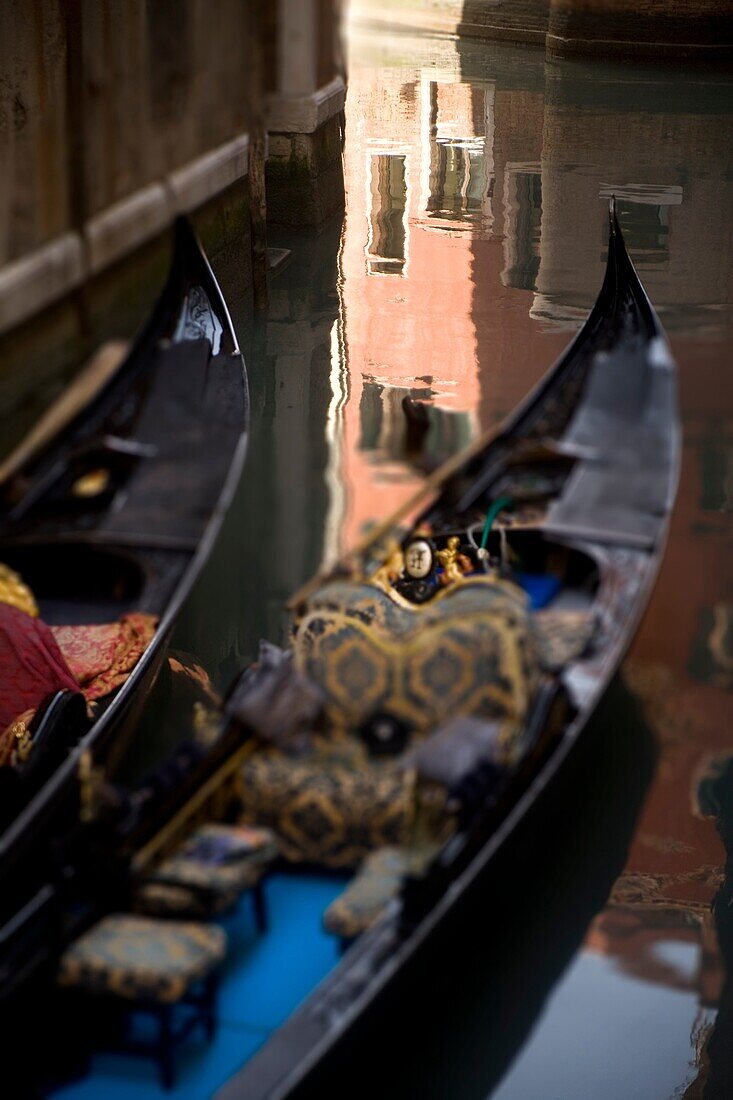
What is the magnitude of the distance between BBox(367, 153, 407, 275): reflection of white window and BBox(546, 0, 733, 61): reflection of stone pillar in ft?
2.29

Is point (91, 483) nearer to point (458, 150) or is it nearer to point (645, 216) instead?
point (458, 150)

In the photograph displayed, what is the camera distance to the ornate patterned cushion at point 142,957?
1.34 metres

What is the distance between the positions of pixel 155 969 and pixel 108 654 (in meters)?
0.91

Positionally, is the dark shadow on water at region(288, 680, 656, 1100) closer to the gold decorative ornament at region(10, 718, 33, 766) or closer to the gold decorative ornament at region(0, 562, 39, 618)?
the gold decorative ornament at region(10, 718, 33, 766)

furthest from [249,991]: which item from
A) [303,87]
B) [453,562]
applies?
[303,87]

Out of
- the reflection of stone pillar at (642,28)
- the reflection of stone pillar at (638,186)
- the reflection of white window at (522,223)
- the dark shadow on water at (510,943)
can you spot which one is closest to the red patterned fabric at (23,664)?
the dark shadow on water at (510,943)

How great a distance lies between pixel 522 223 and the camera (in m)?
5.30

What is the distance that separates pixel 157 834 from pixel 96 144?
716 millimetres

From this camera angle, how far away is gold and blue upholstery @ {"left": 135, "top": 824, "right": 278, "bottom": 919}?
138 centimetres

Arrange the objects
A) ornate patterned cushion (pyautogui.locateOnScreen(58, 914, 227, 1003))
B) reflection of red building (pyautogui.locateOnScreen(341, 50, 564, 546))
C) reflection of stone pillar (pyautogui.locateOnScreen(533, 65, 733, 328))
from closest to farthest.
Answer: ornate patterned cushion (pyautogui.locateOnScreen(58, 914, 227, 1003)) → reflection of red building (pyautogui.locateOnScreen(341, 50, 564, 546)) → reflection of stone pillar (pyautogui.locateOnScreen(533, 65, 733, 328))

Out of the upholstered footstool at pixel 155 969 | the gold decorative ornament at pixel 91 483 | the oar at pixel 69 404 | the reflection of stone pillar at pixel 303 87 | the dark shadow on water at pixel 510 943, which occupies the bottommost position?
the dark shadow on water at pixel 510 943

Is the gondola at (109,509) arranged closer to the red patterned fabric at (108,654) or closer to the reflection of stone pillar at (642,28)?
the red patterned fabric at (108,654)

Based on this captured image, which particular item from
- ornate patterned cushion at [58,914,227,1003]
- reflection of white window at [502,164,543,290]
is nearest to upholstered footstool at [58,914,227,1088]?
ornate patterned cushion at [58,914,227,1003]

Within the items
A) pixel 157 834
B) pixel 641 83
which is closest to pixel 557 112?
pixel 641 83
